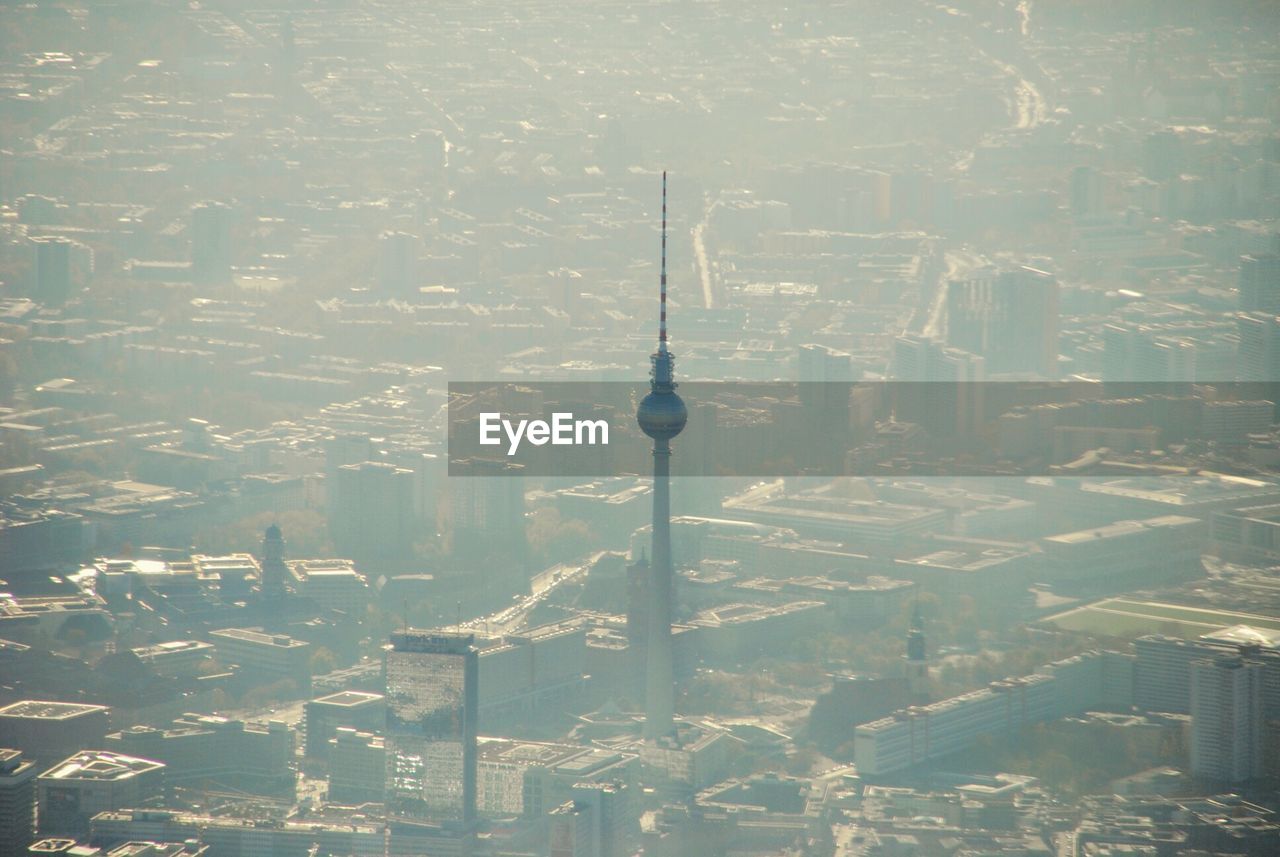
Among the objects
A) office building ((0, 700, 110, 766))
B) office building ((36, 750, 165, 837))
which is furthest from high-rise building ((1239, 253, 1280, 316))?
office building ((36, 750, 165, 837))

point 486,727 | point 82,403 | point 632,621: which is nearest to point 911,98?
point 82,403

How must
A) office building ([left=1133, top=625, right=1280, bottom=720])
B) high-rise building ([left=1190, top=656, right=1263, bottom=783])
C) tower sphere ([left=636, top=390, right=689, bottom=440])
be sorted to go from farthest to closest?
tower sphere ([left=636, top=390, right=689, bottom=440])
office building ([left=1133, top=625, right=1280, bottom=720])
high-rise building ([left=1190, top=656, right=1263, bottom=783])

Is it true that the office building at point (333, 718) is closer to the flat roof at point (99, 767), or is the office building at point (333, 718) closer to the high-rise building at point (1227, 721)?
the flat roof at point (99, 767)

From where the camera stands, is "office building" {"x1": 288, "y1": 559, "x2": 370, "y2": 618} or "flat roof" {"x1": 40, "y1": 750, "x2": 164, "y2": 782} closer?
"flat roof" {"x1": 40, "y1": 750, "x2": 164, "y2": 782}

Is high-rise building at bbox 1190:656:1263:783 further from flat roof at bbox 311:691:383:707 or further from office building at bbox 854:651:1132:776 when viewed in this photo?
flat roof at bbox 311:691:383:707

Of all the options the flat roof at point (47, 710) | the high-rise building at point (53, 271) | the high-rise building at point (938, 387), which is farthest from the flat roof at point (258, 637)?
the high-rise building at point (53, 271)

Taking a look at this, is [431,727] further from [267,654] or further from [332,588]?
[332,588]
